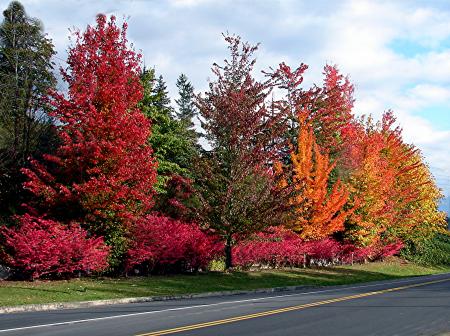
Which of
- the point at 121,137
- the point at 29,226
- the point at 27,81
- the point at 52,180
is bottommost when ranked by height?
the point at 29,226

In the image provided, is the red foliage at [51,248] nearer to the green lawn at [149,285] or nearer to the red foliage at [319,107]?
the green lawn at [149,285]

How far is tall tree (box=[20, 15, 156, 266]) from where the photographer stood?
71.7 feet

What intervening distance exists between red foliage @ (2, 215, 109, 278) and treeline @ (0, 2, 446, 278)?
5 cm

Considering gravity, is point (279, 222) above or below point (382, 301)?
above

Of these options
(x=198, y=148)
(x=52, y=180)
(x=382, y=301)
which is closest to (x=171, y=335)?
(x=382, y=301)

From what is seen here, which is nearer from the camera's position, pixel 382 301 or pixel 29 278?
pixel 382 301

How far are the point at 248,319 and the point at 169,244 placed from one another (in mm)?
11926

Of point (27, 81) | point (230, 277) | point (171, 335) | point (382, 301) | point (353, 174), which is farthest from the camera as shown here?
point (353, 174)

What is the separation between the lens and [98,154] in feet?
70.7

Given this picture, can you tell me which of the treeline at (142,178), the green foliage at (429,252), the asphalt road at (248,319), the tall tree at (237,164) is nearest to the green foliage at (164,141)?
the treeline at (142,178)

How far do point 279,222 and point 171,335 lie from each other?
17.3 meters

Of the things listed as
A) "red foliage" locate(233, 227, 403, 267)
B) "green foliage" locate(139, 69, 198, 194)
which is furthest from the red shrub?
"green foliage" locate(139, 69, 198, 194)

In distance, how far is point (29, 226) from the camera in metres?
20.5

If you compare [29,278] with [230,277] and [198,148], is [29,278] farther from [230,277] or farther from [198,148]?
[198,148]
